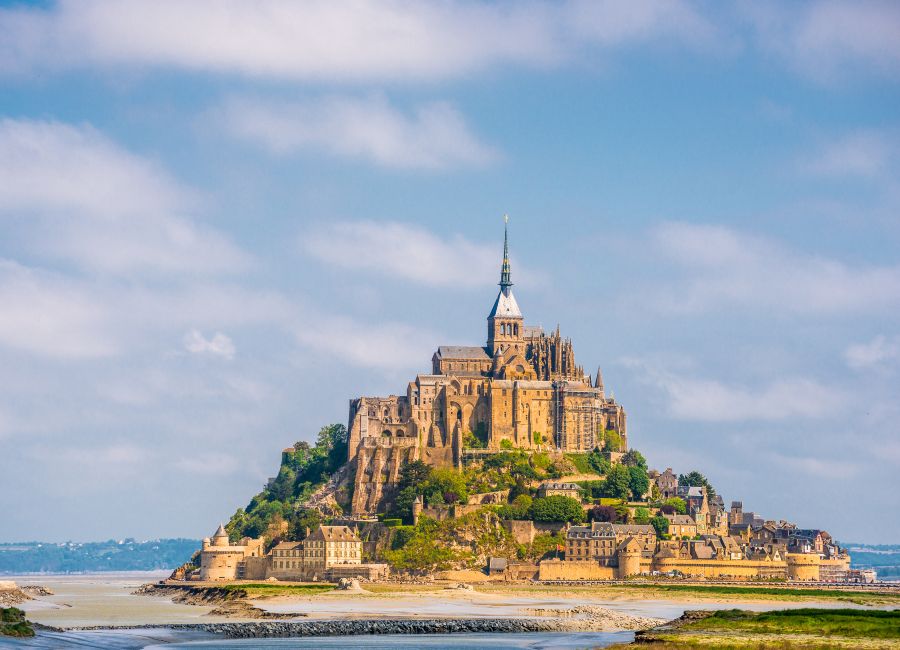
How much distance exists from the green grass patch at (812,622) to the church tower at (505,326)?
6043 centimetres

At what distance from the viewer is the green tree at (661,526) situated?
428 ft

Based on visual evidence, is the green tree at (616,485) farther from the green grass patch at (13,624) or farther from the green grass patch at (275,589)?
the green grass patch at (13,624)

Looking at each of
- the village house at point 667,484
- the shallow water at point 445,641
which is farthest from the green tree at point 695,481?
the shallow water at point 445,641

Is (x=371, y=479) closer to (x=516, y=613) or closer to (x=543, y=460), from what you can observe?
(x=543, y=460)

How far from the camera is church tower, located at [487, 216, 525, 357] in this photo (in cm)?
14612

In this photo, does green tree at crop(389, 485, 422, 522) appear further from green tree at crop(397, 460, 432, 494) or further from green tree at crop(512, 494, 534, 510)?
green tree at crop(512, 494, 534, 510)

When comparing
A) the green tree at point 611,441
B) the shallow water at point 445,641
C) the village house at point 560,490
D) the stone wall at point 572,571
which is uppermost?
the green tree at point 611,441

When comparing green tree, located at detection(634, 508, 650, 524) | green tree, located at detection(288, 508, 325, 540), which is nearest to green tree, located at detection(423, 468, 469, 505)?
green tree, located at detection(288, 508, 325, 540)

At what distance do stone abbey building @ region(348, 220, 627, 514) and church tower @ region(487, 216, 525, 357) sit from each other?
182 cm

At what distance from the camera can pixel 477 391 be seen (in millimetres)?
140875

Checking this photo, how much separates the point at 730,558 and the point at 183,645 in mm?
59526

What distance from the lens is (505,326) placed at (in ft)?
482

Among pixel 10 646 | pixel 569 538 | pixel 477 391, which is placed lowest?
pixel 10 646

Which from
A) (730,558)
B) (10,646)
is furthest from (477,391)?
(10,646)
